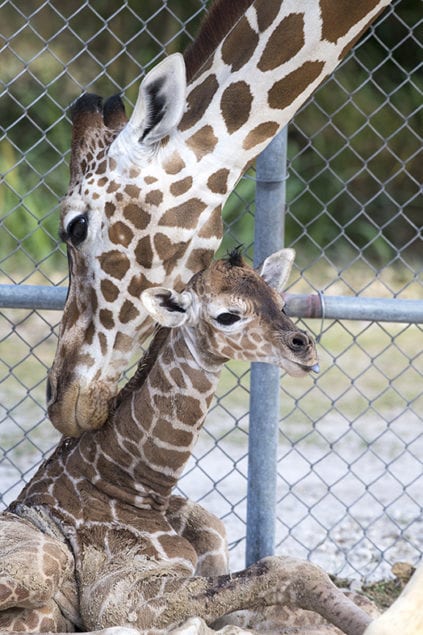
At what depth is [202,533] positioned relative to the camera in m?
3.68

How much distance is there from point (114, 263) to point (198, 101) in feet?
1.94

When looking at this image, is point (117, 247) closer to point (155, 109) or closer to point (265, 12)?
point (155, 109)

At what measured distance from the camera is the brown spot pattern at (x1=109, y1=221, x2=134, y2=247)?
3.46 meters

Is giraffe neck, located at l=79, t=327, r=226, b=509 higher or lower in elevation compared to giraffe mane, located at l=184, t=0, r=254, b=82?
lower

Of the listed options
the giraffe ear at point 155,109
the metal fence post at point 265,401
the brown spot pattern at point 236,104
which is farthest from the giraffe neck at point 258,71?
the metal fence post at point 265,401

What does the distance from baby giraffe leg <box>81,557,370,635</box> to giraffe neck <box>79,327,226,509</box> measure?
366mm

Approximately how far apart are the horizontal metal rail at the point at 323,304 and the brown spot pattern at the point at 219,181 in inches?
22.9

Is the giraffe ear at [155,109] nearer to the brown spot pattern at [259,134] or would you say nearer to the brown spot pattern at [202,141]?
the brown spot pattern at [202,141]

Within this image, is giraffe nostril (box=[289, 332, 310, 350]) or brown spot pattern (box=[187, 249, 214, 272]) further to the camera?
brown spot pattern (box=[187, 249, 214, 272])

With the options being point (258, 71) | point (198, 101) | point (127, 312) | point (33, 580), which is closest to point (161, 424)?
point (127, 312)

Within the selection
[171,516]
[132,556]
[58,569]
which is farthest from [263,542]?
[58,569]

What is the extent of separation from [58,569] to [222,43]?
5.73 feet

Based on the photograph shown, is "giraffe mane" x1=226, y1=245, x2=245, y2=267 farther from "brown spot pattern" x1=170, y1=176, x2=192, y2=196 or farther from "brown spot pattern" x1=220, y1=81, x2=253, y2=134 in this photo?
"brown spot pattern" x1=220, y1=81, x2=253, y2=134

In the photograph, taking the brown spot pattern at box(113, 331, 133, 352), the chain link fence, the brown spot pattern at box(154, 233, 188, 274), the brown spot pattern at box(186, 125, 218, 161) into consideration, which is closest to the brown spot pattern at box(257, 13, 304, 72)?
the brown spot pattern at box(186, 125, 218, 161)
